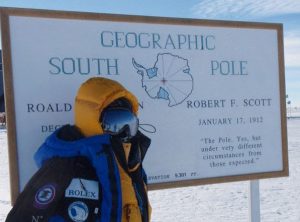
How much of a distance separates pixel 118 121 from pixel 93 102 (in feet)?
0.50

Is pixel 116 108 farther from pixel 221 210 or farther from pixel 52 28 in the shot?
pixel 221 210

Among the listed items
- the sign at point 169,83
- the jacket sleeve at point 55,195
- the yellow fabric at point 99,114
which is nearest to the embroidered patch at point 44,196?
the jacket sleeve at point 55,195

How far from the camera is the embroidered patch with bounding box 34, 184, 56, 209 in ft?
5.82

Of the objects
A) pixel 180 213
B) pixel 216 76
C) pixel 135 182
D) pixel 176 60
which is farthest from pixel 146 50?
pixel 180 213

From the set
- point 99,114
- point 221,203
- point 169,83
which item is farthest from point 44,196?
point 221,203

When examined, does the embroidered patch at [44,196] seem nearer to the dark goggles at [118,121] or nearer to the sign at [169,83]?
the dark goggles at [118,121]

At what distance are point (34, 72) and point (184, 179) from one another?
1.20 meters

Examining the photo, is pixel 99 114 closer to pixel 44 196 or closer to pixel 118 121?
pixel 118 121

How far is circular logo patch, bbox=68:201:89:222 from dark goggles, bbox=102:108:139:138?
1.26 feet

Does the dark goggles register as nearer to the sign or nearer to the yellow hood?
the yellow hood

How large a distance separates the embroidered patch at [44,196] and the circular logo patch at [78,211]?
99 millimetres

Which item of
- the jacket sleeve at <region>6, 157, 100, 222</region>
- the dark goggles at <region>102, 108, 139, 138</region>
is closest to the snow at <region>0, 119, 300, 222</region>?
the dark goggles at <region>102, 108, 139, 138</region>

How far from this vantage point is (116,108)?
84.3 inches

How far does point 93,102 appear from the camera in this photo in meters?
2.04
